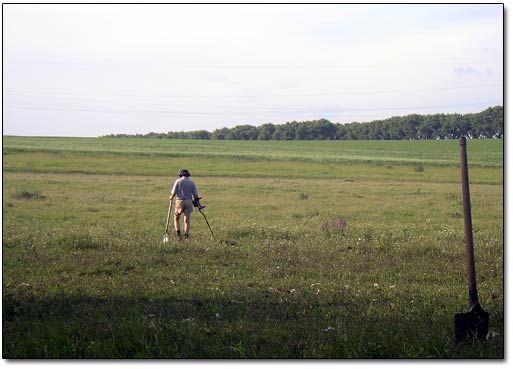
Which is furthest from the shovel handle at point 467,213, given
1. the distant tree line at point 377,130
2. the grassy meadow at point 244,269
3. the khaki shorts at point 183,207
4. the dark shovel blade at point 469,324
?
the khaki shorts at point 183,207

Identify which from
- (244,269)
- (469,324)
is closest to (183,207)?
(244,269)

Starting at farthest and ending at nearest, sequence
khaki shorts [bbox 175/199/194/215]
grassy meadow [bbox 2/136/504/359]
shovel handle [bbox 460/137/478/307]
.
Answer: khaki shorts [bbox 175/199/194/215]
grassy meadow [bbox 2/136/504/359]
shovel handle [bbox 460/137/478/307]

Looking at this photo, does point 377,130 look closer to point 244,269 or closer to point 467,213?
point 244,269

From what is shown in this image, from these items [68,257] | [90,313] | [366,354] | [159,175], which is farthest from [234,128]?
[159,175]

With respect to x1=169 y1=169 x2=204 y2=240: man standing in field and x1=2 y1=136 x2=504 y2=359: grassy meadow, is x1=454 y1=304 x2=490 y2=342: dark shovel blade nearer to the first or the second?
x1=2 y1=136 x2=504 y2=359: grassy meadow

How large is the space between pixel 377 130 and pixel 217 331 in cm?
422

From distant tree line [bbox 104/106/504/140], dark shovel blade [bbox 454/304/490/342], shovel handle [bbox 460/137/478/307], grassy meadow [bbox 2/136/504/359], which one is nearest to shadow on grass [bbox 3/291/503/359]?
grassy meadow [bbox 2/136/504/359]

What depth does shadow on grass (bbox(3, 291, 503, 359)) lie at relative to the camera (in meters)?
6.08

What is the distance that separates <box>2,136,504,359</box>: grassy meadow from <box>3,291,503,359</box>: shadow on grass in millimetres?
16

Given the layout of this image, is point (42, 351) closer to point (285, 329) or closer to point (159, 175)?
point (285, 329)

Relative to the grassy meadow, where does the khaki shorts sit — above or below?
above

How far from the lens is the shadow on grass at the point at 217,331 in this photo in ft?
19.9

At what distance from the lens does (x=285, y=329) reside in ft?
21.6

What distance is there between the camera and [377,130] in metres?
9.31
